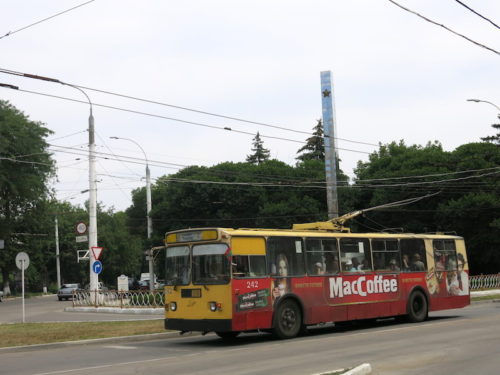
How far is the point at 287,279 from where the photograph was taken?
1702 centimetres

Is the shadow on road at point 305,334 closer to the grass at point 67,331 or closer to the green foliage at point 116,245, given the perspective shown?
the grass at point 67,331

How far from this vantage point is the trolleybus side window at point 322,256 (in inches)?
701

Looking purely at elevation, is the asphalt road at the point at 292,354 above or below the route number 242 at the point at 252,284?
below

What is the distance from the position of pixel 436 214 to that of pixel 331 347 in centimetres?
4410

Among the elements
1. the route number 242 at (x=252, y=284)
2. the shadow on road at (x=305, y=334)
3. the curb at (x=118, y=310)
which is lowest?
the shadow on road at (x=305, y=334)

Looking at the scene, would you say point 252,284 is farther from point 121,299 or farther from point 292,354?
point 121,299

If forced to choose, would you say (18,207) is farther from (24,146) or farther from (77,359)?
(77,359)

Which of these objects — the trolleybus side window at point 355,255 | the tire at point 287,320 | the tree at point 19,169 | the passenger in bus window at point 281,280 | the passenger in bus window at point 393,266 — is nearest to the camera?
the tire at point 287,320

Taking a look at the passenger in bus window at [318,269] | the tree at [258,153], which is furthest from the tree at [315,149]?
the passenger in bus window at [318,269]

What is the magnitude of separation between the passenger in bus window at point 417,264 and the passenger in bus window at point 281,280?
18.7 feet

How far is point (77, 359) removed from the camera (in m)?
13.7

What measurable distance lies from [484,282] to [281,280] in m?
25.9

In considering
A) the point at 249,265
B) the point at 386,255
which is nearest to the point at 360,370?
the point at 249,265

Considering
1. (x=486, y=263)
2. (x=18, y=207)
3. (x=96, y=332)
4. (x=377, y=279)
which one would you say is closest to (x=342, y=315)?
(x=377, y=279)
